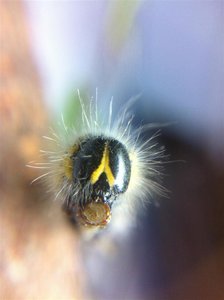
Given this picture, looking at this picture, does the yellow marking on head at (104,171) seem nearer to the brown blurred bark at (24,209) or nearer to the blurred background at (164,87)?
the brown blurred bark at (24,209)

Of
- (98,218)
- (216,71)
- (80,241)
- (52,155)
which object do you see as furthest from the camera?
(216,71)

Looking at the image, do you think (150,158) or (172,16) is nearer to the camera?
(150,158)

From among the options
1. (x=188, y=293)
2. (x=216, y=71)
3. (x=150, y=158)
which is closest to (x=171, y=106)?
(x=216, y=71)

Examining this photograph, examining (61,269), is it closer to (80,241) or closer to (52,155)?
(80,241)

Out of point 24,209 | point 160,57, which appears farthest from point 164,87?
point 24,209

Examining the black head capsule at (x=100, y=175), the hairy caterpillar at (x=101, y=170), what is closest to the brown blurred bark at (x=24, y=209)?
the hairy caterpillar at (x=101, y=170)
